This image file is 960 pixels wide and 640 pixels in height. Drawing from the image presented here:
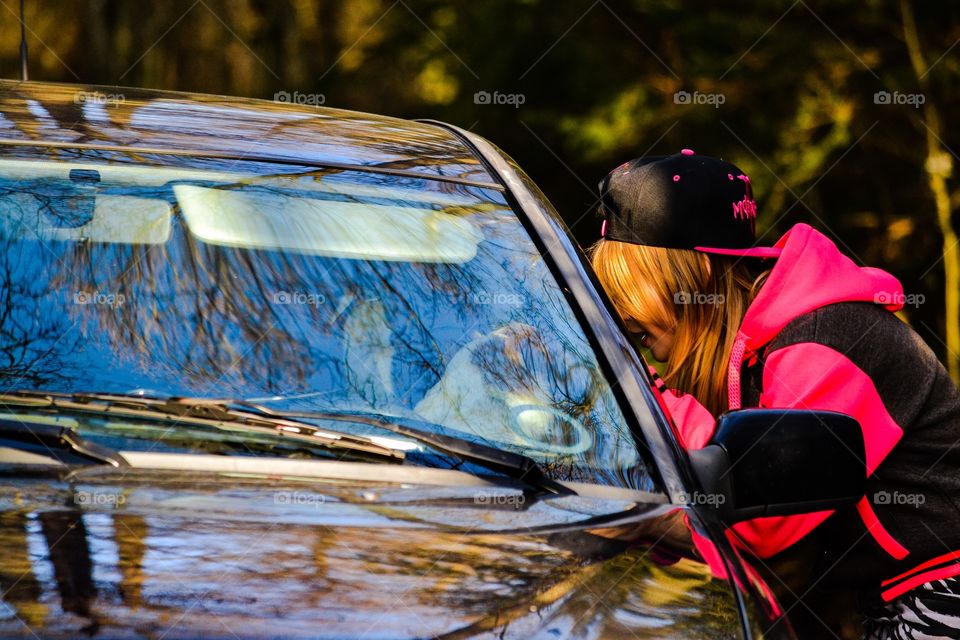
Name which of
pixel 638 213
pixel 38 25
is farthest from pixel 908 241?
pixel 38 25

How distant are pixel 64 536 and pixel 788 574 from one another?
570 centimetres

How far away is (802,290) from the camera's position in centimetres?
269

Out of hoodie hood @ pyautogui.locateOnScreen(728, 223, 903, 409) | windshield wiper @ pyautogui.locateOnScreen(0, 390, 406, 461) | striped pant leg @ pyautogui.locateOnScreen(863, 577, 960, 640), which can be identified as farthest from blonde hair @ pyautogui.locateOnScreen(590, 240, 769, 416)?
windshield wiper @ pyautogui.locateOnScreen(0, 390, 406, 461)

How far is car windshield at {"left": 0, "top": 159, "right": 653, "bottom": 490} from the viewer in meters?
2.01

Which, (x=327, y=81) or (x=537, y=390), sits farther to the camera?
(x=327, y=81)

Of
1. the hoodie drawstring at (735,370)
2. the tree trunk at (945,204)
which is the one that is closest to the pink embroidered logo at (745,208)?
the hoodie drawstring at (735,370)

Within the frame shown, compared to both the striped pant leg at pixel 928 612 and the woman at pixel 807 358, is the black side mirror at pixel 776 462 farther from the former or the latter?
the striped pant leg at pixel 928 612

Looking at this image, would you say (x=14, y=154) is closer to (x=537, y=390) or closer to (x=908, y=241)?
(x=537, y=390)

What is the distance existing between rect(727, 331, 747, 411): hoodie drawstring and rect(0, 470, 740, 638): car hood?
979mm

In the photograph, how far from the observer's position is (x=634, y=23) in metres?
7.87

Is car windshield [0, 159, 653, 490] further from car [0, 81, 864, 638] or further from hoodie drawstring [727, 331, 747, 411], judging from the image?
hoodie drawstring [727, 331, 747, 411]

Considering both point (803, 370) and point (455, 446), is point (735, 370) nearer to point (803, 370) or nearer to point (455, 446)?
point (803, 370)

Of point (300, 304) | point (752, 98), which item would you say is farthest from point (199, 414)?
point (752, 98)

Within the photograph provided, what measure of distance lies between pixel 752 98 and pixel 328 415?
5.88m
